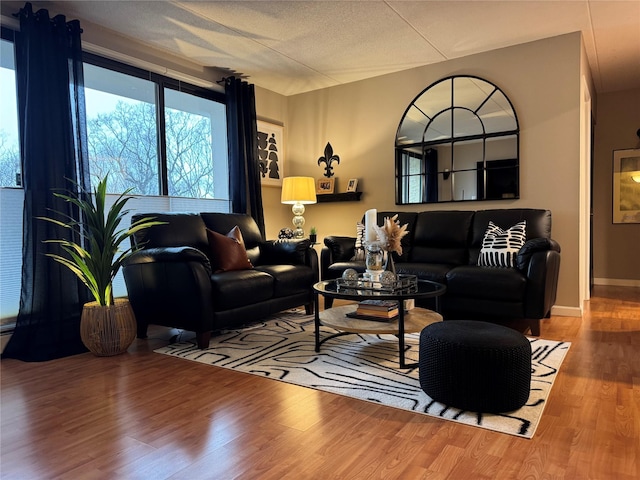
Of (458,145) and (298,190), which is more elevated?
(458,145)

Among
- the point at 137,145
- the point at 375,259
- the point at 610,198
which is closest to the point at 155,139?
the point at 137,145

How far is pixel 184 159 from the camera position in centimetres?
421

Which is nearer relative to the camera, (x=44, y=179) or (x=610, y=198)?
(x=44, y=179)

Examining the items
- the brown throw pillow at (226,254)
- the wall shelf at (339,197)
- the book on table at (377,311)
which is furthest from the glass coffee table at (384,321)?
the wall shelf at (339,197)

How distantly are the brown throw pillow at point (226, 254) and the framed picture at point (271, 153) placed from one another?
5.18ft

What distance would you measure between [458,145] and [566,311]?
182 centimetres

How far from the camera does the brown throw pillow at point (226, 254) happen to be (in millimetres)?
3404

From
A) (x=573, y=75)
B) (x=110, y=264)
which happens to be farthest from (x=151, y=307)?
(x=573, y=75)

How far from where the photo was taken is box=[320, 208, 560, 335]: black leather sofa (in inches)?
120

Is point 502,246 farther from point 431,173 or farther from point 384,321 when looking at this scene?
point 384,321

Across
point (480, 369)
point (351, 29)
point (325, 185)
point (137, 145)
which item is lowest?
point (480, 369)

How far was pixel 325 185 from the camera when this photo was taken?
515 centimetres

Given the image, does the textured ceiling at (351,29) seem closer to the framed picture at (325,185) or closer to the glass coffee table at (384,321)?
the framed picture at (325,185)

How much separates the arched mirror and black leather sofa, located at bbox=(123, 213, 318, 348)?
1.57 meters
